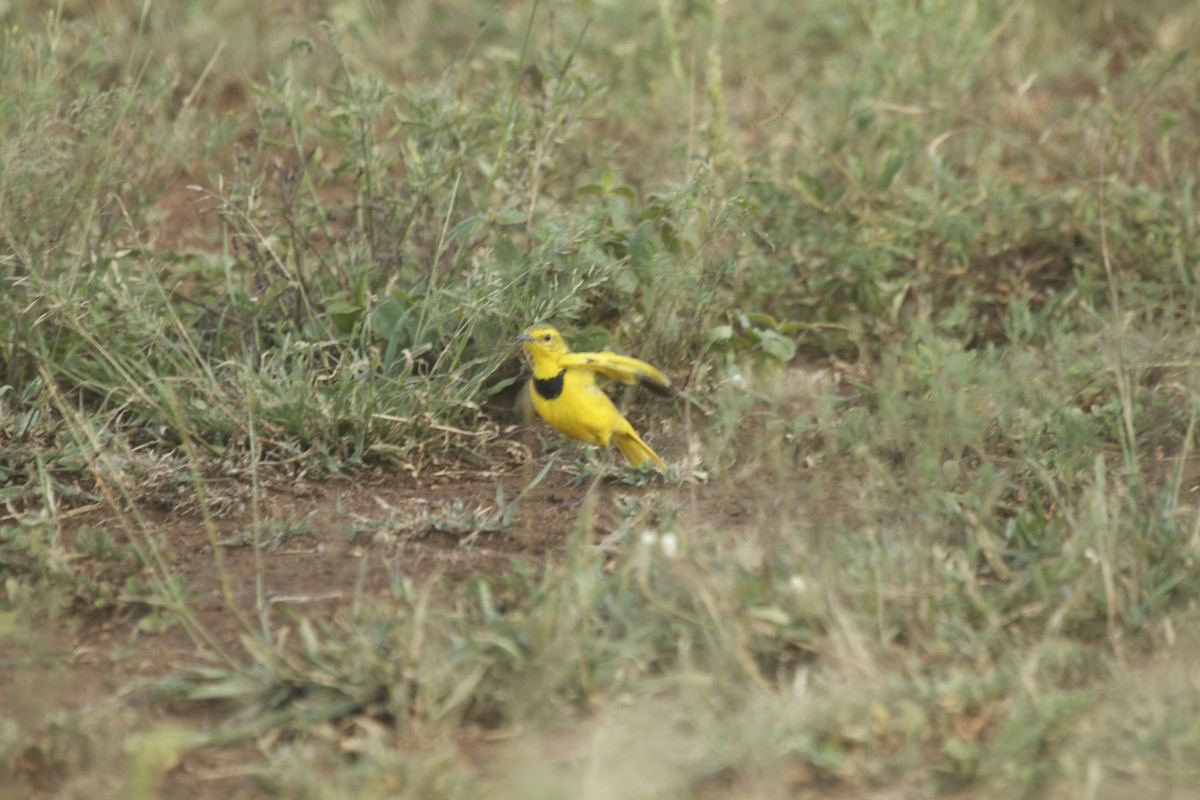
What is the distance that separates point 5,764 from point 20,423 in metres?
1.65

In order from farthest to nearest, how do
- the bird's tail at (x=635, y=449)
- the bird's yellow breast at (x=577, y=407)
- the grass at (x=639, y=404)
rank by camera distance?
the bird's tail at (x=635, y=449)
the bird's yellow breast at (x=577, y=407)
the grass at (x=639, y=404)

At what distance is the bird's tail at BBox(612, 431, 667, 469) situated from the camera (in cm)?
427

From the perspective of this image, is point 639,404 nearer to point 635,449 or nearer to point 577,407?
point 635,449

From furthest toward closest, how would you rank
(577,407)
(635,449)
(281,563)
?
(635,449) < (577,407) < (281,563)

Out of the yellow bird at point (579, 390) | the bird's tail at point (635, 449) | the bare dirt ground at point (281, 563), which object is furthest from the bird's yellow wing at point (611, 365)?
the bare dirt ground at point (281, 563)

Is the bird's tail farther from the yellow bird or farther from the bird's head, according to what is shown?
the bird's head

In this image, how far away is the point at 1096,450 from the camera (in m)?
4.13

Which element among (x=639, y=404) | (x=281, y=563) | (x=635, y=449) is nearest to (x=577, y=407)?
(x=635, y=449)

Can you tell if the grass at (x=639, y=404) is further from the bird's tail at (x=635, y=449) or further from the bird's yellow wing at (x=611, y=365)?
the bird's yellow wing at (x=611, y=365)

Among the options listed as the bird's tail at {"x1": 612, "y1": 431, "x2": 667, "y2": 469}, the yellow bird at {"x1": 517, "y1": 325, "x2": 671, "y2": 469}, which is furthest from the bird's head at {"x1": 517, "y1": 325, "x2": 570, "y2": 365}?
the bird's tail at {"x1": 612, "y1": 431, "x2": 667, "y2": 469}

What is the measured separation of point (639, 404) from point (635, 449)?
1.22ft

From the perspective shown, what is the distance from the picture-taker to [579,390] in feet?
13.5

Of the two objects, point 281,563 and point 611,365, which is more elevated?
point 611,365

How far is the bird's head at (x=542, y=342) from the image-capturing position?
418cm
